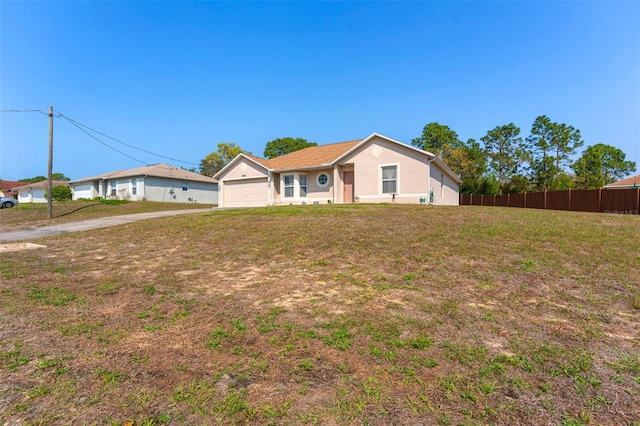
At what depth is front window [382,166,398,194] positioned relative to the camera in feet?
63.3

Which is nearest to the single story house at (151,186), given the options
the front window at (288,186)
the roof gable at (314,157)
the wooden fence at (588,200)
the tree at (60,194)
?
the tree at (60,194)

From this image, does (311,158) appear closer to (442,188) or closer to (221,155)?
(442,188)

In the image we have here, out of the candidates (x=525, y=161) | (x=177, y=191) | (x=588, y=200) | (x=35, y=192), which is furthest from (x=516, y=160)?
(x=35, y=192)

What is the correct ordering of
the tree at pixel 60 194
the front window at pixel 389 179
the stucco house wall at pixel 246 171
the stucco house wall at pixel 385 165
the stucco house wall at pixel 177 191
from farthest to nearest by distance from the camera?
the tree at pixel 60 194
the stucco house wall at pixel 177 191
the stucco house wall at pixel 246 171
the front window at pixel 389 179
the stucco house wall at pixel 385 165

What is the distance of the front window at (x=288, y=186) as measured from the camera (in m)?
22.5

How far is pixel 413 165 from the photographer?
→ 61.9 ft

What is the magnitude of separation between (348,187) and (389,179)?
114 inches

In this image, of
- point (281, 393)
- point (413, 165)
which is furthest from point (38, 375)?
point (413, 165)

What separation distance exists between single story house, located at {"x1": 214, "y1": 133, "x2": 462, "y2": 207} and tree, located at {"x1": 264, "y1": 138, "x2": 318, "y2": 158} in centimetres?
3292

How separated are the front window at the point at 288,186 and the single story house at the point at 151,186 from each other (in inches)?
727

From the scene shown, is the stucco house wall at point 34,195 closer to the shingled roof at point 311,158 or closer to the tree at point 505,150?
the shingled roof at point 311,158

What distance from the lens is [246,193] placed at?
25.2 metres

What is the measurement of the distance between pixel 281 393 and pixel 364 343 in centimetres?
123

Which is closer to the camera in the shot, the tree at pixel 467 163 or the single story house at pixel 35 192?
the tree at pixel 467 163
